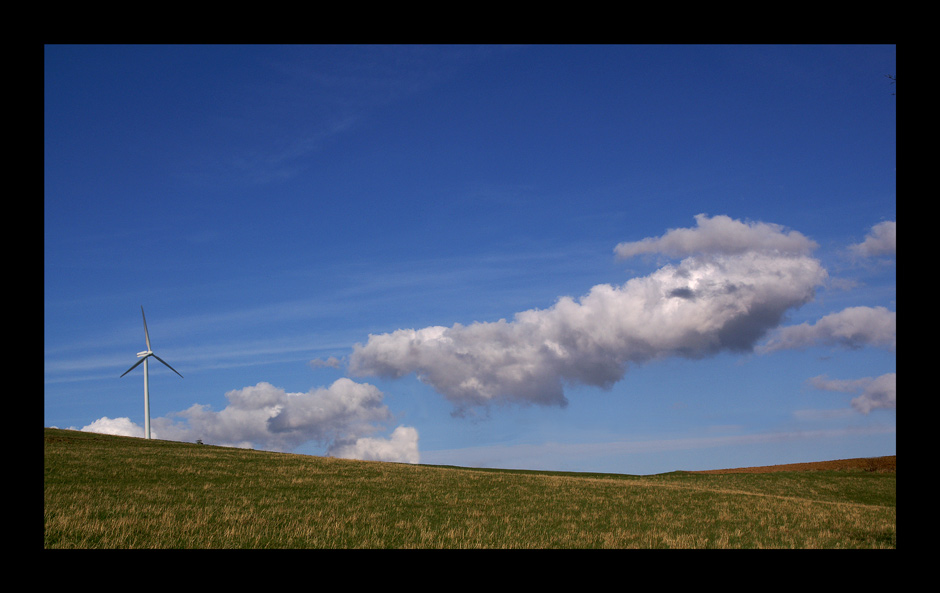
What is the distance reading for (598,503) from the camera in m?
31.8

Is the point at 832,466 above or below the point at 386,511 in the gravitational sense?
below

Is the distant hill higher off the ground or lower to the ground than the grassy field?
lower

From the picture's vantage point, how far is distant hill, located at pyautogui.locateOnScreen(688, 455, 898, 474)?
63.6 meters

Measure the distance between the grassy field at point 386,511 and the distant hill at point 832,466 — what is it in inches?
771

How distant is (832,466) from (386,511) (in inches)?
2418

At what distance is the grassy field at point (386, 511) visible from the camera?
1991 cm

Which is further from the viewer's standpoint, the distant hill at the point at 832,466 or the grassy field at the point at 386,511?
the distant hill at the point at 832,466

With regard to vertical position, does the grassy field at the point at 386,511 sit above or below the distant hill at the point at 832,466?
above

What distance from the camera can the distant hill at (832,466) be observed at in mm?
63562

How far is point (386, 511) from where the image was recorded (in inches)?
1043

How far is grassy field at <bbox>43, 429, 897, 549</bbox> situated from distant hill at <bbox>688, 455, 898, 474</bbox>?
771 inches
